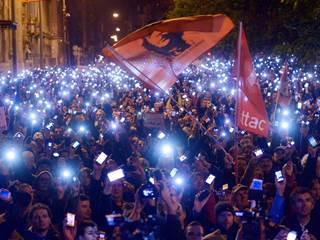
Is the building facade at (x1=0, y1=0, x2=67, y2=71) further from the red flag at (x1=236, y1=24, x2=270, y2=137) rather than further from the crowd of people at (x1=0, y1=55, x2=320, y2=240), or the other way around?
the red flag at (x1=236, y1=24, x2=270, y2=137)

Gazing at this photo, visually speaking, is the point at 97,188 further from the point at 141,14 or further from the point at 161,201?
the point at 141,14

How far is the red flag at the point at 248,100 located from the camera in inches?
418

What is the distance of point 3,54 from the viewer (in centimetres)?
4972

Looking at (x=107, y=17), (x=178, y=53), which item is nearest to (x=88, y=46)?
(x=107, y=17)

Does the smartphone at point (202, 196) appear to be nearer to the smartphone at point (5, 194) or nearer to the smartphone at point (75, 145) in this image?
the smartphone at point (5, 194)

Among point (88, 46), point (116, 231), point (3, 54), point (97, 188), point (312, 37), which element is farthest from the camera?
point (88, 46)

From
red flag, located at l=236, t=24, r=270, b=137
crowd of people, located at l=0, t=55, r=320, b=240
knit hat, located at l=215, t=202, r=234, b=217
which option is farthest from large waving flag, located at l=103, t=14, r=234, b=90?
knit hat, located at l=215, t=202, r=234, b=217

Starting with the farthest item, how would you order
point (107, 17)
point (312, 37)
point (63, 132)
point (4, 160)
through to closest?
point (107, 17), point (312, 37), point (63, 132), point (4, 160)

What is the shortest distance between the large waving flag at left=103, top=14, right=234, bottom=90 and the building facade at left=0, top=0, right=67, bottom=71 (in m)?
25.6

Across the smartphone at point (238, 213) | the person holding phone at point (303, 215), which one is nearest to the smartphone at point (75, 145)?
the smartphone at point (238, 213)

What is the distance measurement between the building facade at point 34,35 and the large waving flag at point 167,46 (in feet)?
84.1

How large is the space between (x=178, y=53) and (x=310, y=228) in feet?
14.1

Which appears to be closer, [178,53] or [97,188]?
[97,188]

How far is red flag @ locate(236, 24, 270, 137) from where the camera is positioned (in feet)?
34.8
